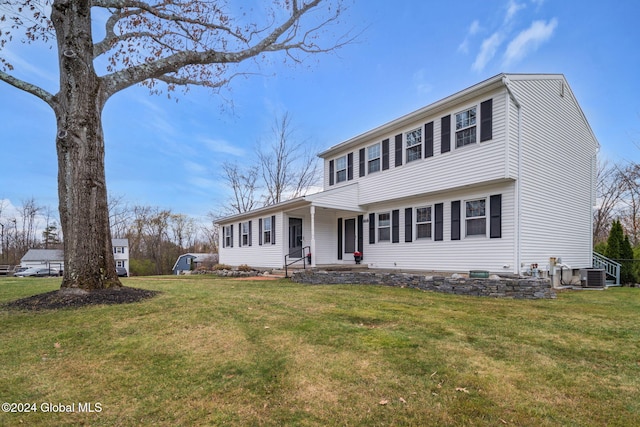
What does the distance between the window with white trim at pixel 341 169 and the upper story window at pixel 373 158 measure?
4.80 ft

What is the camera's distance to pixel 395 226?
12.5 meters

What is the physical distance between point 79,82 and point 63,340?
195 inches

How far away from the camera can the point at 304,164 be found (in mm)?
27984

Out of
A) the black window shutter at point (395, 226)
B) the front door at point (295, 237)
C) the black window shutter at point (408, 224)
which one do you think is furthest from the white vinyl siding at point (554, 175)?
the front door at point (295, 237)

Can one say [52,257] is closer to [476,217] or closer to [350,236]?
[350,236]

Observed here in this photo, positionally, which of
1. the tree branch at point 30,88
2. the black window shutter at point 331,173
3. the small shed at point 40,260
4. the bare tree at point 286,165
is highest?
the bare tree at point 286,165

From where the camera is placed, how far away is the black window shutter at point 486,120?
31.1 feet

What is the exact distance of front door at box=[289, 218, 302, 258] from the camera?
1502 centimetres

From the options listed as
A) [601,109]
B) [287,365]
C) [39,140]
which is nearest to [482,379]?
[287,365]

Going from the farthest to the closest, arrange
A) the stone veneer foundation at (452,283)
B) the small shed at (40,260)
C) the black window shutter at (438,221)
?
the small shed at (40,260) < the black window shutter at (438,221) < the stone veneer foundation at (452,283)

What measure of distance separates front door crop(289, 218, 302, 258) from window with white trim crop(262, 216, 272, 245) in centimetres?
116

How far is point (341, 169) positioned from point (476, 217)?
6.52m

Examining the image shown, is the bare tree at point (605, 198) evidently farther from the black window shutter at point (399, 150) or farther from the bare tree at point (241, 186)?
the bare tree at point (241, 186)

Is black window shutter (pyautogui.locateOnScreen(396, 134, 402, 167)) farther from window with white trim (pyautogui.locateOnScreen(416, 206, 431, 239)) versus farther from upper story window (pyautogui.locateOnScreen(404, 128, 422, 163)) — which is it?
window with white trim (pyautogui.locateOnScreen(416, 206, 431, 239))
